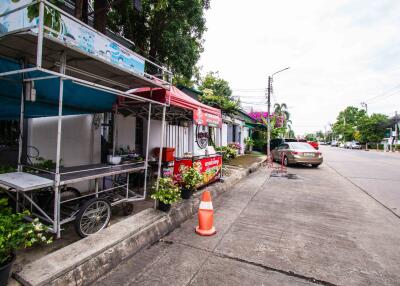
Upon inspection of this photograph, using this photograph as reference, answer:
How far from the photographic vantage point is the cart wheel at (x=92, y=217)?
10.4 feet

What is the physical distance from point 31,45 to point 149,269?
11.1ft

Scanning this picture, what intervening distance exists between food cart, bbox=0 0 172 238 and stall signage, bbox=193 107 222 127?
3.96 feet

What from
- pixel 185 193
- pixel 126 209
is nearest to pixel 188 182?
pixel 185 193

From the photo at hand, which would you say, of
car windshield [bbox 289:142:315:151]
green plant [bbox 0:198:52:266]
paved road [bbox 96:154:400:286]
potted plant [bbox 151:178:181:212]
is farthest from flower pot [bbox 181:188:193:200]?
car windshield [bbox 289:142:315:151]

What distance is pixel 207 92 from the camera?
12547 mm

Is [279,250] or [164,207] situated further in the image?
[164,207]

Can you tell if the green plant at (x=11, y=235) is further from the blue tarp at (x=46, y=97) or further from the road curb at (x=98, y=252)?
the blue tarp at (x=46, y=97)

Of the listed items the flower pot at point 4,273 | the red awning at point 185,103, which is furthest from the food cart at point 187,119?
the flower pot at point 4,273

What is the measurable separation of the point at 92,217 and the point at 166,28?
9150 millimetres

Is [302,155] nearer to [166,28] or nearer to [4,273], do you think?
[166,28]

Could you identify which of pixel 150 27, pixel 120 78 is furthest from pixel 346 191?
pixel 150 27

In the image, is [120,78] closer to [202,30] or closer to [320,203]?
[320,203]

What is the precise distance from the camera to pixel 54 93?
4078 millimetres

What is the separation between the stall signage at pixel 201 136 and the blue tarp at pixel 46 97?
7033mm
